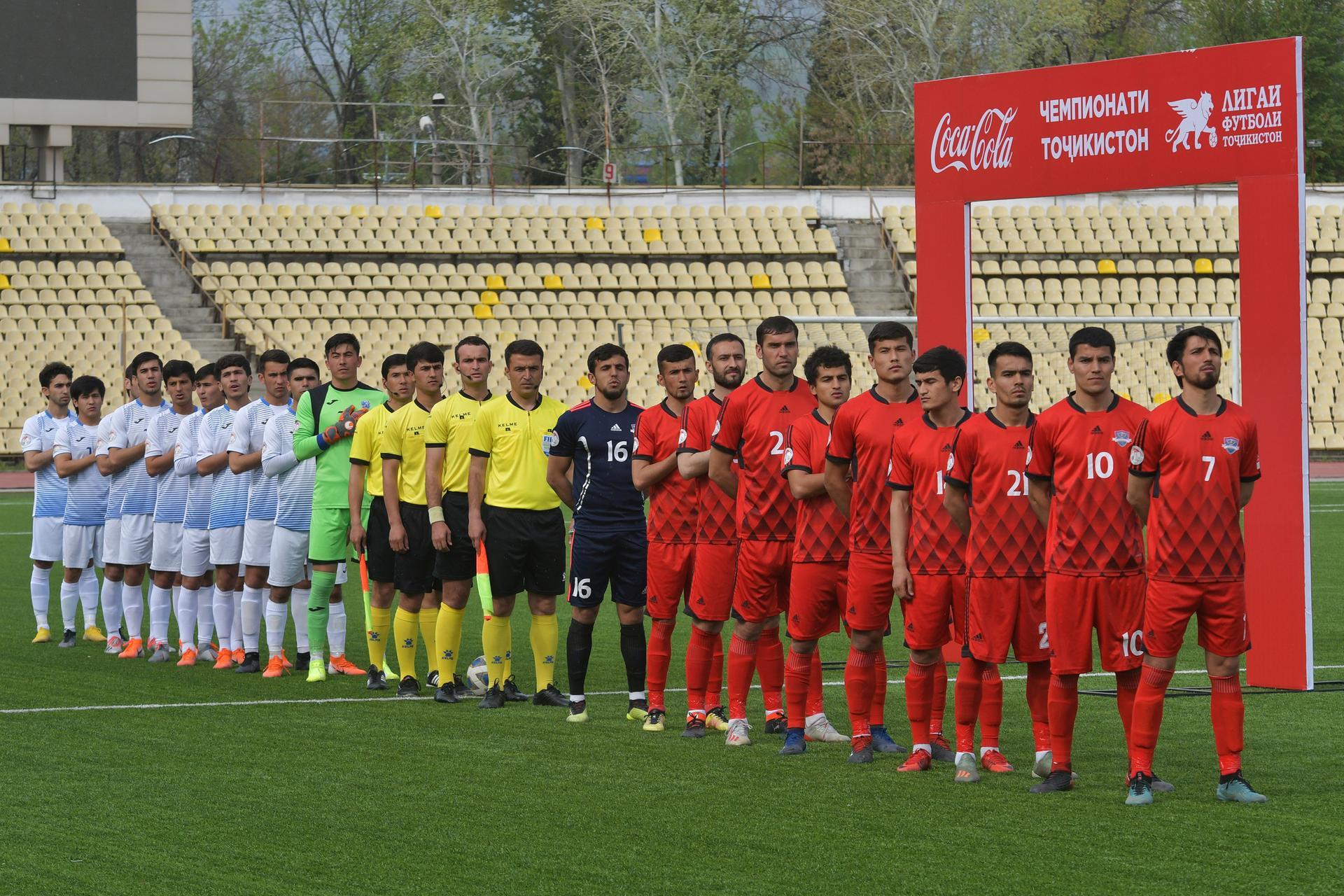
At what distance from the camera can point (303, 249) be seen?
3375 centimetres

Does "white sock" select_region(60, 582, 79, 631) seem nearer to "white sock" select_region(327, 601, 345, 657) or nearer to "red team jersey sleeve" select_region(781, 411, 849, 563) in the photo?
"white sock" select_region(327, 601, 345, 657)

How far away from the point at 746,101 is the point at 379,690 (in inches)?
1641

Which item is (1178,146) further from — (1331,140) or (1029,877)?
(1331,140)

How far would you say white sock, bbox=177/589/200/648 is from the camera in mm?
11375

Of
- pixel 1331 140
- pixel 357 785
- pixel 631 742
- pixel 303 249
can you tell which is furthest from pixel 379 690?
pixel 1331 140

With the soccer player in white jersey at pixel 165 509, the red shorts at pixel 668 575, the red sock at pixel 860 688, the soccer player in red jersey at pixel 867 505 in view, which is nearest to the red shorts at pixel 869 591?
the soccer player in red jersey at pixel 867 505

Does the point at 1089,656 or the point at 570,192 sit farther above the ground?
the point at 570,192

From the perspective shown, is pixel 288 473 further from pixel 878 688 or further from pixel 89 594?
pixel 878 688

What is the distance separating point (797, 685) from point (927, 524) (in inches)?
41.6

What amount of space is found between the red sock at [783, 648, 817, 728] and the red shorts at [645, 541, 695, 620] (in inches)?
33.2

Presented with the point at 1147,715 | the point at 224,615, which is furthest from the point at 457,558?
the point at 1147,715

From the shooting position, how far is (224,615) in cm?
1121

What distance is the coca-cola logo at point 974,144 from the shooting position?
1063 cm

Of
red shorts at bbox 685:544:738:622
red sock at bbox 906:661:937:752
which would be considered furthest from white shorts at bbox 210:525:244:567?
red sock at bbox 906:661:937:752
